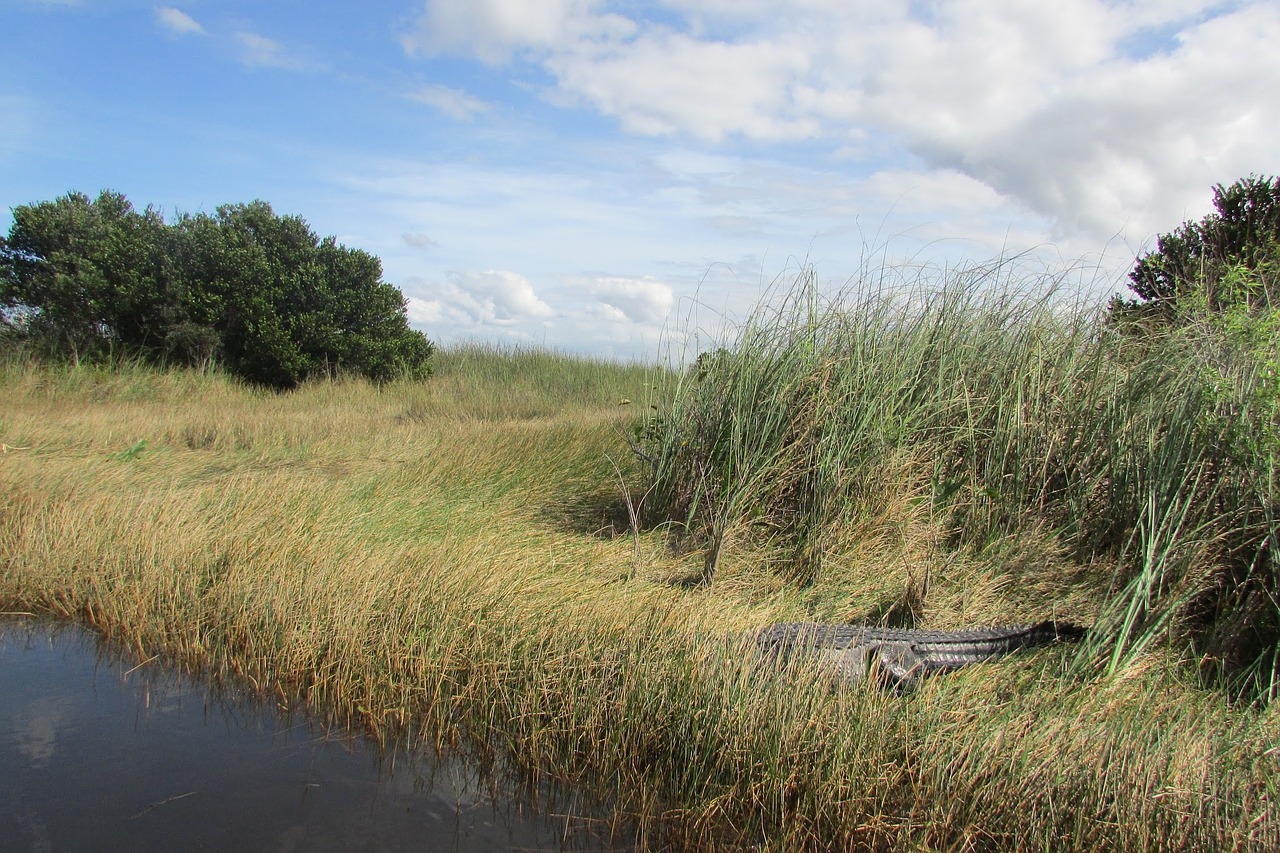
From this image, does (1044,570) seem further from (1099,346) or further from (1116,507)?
(1099,346)

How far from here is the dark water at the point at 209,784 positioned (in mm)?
2930

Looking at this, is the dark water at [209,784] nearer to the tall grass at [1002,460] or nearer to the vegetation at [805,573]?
the vegetation at [805,573]

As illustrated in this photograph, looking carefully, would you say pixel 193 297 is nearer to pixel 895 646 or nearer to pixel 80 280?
pixel 80 280

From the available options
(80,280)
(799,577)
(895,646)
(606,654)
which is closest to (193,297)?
(80,280)

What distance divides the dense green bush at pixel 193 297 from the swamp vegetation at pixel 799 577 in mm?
6167

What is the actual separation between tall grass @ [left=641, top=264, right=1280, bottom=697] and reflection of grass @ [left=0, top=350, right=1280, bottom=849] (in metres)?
0.17

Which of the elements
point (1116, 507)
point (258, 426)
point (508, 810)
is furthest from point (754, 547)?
point (258, 426)

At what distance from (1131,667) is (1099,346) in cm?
268

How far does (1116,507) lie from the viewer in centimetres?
475

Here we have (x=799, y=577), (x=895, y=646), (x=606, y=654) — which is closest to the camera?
(x=606, y=654)

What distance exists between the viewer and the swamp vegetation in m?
2.84

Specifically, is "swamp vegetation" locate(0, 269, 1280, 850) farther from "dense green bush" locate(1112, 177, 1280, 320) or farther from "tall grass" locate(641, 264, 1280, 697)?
"dense green bush" locate(1112, 177, 1280, 320)

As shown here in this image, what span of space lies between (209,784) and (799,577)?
10.3 feet

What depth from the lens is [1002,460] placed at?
17.2 feet
